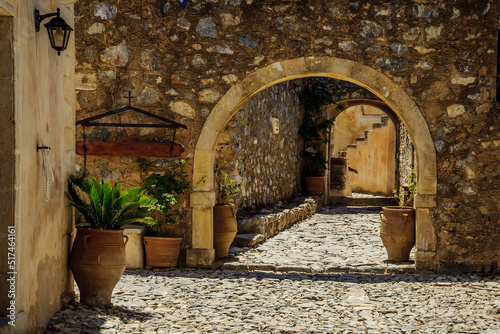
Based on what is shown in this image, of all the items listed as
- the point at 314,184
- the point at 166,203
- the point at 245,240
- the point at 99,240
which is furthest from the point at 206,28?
the point at 314,184

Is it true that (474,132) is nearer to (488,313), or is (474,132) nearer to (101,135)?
(488,313)

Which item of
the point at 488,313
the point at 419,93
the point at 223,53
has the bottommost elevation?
the point at 488,313

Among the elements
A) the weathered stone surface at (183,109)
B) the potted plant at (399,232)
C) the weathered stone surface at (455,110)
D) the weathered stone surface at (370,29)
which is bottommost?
the potted plant at (399,232)

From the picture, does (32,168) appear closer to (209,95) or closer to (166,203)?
(166,203)

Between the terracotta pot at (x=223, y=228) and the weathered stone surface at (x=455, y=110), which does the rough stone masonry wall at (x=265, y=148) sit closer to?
the terracotta pot at (x=223, y=228)

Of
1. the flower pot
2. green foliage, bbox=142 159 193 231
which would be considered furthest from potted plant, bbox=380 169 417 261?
the flower pot

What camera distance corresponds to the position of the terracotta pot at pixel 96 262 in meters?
4.18

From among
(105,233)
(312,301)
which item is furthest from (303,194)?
(105,233)

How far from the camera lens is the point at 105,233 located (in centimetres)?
422

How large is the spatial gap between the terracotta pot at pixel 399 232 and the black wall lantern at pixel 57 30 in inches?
156

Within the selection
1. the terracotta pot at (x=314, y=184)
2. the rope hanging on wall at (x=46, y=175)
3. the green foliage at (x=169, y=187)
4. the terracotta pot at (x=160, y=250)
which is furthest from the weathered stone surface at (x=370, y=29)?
the terracotta pot at (x=314, y=184)

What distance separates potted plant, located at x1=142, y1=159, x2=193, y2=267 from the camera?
6117 millimetres

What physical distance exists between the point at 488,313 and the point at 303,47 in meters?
3.19

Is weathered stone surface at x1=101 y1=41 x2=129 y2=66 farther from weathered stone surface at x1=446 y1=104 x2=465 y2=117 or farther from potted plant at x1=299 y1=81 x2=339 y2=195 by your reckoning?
potted plant at x1=299 y1=81 x2=339 y2=195
